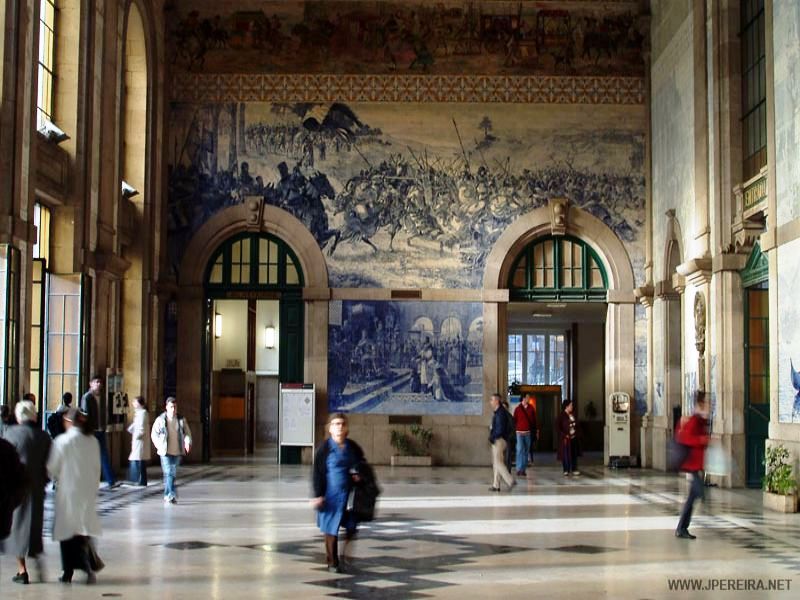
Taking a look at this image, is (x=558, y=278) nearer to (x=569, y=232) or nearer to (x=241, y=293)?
(x=569, y=232)

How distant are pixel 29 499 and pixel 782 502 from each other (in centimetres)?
1112

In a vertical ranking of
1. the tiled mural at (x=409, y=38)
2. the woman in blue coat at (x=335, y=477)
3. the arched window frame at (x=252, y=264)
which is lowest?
the woman in blue coat at (x=335, y=477)

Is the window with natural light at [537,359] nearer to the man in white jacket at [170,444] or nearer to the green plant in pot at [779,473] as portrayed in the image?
the green plant in pot at [779,473]

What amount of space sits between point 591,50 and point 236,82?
842cm

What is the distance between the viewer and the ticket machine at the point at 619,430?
2739 cm

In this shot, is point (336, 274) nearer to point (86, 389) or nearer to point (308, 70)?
point (308, 70)

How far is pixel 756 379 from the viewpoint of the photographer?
71.5 feet

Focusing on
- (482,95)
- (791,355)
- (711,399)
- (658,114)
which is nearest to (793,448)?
(791,355)

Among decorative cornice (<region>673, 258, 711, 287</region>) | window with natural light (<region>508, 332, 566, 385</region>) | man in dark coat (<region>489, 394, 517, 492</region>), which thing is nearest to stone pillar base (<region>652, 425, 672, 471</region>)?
decorative cornice (<region>673, 258, 711, 287</region>)

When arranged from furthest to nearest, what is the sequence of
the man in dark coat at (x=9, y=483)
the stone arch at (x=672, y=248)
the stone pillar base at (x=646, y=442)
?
1. the stone pillar base at (x=646, y=442)
2. the stone arch at (x=672, y=248)
3. the man in dark coat at (x=9, y=483)

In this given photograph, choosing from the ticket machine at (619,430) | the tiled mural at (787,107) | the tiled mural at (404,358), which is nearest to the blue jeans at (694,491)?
the tiled mural at (787,107)

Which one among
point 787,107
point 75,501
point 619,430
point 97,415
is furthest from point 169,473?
point 619,430

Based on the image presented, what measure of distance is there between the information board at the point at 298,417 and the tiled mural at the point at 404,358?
0.65m

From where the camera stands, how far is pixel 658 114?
90.2 ft
